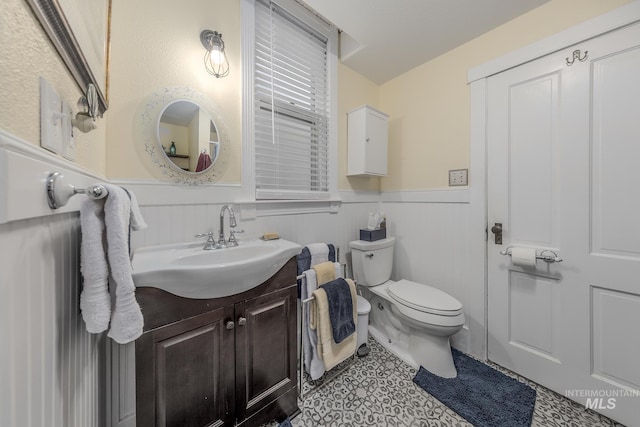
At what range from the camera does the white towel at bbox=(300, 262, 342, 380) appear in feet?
4.27

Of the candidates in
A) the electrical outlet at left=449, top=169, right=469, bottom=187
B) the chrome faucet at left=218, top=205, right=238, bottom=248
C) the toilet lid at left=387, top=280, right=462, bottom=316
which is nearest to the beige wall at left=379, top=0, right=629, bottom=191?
the electrical outlet at left=449, top=169, right=469, bottom=187

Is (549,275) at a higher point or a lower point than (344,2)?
lower

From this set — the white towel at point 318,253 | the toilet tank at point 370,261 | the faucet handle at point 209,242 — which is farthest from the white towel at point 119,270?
the toilet tank at point 370,261

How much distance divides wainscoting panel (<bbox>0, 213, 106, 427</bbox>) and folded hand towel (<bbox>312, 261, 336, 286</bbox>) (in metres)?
0.96

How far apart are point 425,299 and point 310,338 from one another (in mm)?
805

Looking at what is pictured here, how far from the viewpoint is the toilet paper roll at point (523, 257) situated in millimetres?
1358

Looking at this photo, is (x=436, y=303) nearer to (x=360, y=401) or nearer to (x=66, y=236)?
(x=360, y=401)

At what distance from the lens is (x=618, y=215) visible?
1.16 m

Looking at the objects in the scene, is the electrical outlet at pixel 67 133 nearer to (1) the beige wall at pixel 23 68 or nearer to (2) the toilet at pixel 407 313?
(1) the beige wall at pixel 23 68

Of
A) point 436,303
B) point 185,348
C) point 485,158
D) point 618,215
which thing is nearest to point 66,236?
point 185,348

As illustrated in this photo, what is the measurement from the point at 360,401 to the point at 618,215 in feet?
5.47

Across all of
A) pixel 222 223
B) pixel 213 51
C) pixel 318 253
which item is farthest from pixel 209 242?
pixel 213 51

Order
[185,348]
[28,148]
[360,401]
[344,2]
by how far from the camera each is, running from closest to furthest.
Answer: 1. [28,148]
2. [185,348]
3. [360,401]
4. [344,2]

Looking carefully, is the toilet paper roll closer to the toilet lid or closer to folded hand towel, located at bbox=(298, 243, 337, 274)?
the toilet lid
